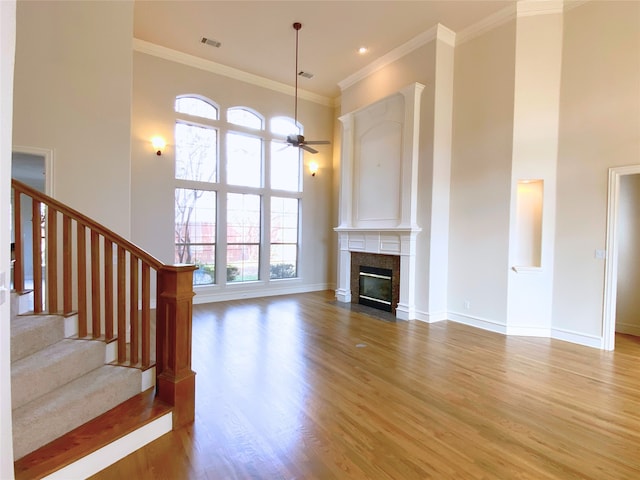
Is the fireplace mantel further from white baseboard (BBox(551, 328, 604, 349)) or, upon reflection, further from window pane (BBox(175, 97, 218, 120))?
window pane (BBox(175, 97, 218, 120))

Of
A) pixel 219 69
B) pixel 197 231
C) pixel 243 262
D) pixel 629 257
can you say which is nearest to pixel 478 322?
pixel 629 257

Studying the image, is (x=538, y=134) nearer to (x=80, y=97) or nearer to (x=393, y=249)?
(x=393, y=249)

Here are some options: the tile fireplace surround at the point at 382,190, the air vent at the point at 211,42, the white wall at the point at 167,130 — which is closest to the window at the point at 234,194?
the white wall at the point at 167,130

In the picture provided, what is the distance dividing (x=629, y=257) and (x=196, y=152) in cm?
729

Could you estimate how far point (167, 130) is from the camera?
19.4ft

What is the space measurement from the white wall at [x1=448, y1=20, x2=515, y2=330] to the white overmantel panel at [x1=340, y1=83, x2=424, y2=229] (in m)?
0.68

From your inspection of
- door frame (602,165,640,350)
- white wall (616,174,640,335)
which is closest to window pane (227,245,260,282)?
door frame (602,165,640,350)

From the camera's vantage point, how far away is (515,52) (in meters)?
4.53

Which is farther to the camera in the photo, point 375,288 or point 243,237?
point 243,237

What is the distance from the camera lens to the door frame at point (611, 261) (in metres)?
3.95

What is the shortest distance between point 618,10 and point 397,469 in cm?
548

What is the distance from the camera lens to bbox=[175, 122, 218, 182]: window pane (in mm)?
6172

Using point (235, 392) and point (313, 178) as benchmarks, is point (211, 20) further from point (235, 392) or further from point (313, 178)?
point (235, 392)

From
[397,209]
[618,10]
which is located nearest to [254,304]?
[397,209]
